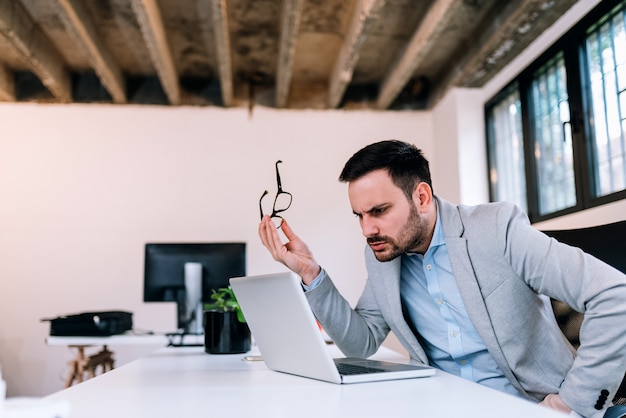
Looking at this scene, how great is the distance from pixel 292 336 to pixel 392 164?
592 millimetres

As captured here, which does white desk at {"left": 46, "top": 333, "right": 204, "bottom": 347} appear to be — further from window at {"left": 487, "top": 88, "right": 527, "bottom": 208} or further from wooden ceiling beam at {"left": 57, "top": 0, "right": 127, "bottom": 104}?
window at {"left": 487, "top": 88, "right": 527, "bottom": 208}

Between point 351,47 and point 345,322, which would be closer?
point 345,322

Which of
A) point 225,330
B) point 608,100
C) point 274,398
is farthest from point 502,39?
point 274,398

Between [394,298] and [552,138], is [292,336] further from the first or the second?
[552,138]

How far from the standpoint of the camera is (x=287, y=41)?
366 centimetres

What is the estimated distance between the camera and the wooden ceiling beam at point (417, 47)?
3346 millimetres

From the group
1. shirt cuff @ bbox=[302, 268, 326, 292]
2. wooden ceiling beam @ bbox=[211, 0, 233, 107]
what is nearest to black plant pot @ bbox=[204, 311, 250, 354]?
shirt cuff @ bbox=[302, 268, 326, 292]

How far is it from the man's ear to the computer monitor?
130 centimetres

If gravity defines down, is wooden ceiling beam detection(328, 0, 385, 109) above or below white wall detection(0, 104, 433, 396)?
above

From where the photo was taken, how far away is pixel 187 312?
2.54 metres

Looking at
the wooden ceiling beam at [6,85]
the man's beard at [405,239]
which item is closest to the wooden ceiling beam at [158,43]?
the wooden ceiling beam at [6,85]

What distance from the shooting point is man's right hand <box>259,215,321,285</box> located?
1.46 m

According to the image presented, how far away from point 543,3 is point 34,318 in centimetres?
415

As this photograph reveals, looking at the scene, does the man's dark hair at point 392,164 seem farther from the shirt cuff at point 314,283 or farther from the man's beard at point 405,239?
the shirt cuff at point 314,283
